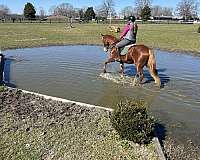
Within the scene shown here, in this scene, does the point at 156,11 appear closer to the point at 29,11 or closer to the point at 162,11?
the point at 162,11

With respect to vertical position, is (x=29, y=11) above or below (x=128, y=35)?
above

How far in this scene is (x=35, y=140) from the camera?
7137 millimetres

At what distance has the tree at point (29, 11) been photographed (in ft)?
284

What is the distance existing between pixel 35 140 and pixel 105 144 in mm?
1509

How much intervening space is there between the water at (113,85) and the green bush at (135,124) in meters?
1.19

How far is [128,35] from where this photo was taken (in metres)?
13.5

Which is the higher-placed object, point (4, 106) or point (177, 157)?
point (4, 106)

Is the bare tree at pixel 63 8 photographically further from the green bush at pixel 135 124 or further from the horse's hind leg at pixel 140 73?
the green bush at pixel 135 124

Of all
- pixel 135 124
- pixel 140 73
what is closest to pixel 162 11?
pixel 140 73

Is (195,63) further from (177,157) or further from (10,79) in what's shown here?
(177,157)

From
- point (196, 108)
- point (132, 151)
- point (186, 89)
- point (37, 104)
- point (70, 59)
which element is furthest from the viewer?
point (70, 59)

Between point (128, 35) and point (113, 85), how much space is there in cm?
219

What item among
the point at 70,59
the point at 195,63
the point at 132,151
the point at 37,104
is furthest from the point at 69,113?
the point at 195,63

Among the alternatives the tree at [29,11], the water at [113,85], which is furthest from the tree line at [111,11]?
the water at [113,85]
